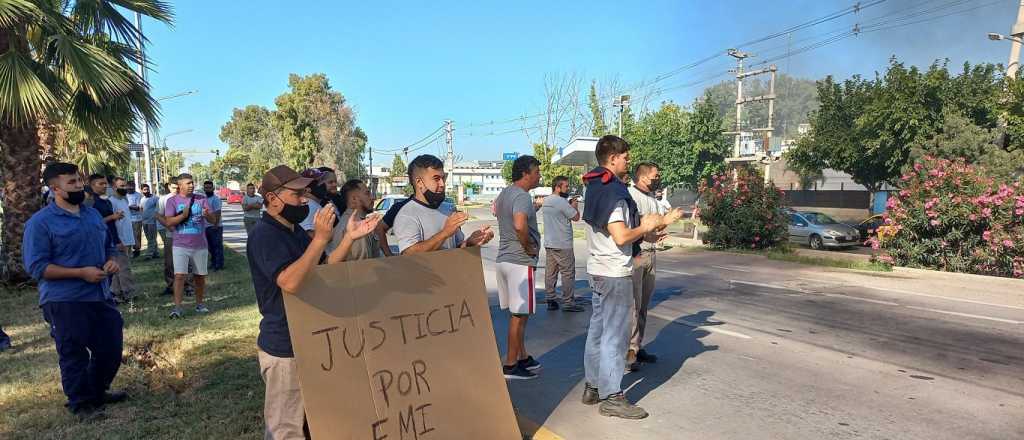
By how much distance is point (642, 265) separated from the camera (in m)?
5.21

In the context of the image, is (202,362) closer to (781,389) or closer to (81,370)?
(81,370)

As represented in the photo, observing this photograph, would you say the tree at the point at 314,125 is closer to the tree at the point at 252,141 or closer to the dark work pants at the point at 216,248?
the tree at the point at 252,141

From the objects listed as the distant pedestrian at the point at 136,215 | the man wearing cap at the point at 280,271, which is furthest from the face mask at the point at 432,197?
the distant pedestrian at the point at 136,215

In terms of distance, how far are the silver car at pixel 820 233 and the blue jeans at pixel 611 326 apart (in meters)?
16.0

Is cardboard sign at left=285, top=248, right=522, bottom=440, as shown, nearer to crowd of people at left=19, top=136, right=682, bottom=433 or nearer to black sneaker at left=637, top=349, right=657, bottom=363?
crowd of people at left=19, top=136, right=682, bottom=433

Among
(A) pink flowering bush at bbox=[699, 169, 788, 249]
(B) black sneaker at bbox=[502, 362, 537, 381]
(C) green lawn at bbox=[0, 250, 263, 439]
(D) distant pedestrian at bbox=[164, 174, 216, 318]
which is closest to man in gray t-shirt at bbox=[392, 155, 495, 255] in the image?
(B) black sneaker at bbox=[502, 362, 537, 381]

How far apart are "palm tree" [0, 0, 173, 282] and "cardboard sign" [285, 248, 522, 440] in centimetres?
726

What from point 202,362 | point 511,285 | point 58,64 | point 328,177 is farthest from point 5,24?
point 511,285

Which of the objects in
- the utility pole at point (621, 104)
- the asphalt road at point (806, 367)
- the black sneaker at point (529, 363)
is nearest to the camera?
the asphalt road at point (806, 367)

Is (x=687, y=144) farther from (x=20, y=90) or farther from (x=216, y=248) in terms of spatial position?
(x=20, y=90)

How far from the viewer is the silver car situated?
1853cm

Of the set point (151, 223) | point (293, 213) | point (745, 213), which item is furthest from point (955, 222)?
point (151, 223)

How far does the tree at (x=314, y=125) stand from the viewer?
46531 millimetres

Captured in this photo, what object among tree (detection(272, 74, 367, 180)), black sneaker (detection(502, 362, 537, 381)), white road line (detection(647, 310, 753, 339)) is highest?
tree (detection(272, 74, 367, 180))
